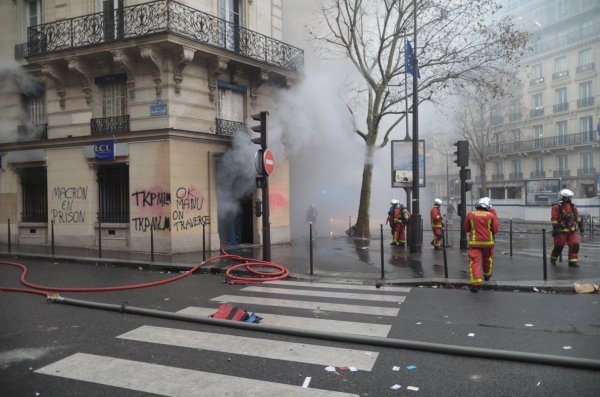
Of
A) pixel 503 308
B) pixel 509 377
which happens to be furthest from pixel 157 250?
pixel 509 377

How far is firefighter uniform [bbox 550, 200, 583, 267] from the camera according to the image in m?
8.72

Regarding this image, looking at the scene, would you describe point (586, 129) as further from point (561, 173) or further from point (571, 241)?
point (571, 241)

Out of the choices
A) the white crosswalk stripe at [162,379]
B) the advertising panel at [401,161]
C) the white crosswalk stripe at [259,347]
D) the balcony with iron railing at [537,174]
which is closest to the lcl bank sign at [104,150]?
the advertising panel at [401,161]

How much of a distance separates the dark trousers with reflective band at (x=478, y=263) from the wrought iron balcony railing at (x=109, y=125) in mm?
9313

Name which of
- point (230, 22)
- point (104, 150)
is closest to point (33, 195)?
point (104, 150)

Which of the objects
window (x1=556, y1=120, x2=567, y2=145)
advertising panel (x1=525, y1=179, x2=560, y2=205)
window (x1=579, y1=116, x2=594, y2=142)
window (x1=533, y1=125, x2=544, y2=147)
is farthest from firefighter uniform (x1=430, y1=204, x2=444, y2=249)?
window (x1=533, y1=125, x2=544, y2=147)

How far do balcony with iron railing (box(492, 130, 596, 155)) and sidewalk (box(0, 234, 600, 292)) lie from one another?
99.2 ft

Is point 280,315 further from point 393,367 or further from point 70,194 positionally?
point 70,194

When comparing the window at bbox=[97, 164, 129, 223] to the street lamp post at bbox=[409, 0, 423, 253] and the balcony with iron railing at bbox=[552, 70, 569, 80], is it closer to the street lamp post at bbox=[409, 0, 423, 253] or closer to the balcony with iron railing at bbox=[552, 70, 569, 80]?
the street lamp post at bbox=[409, 0, 423, 253]

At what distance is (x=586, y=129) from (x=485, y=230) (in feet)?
119

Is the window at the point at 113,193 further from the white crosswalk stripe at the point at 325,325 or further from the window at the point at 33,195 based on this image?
the white crosswalk stripe at the point at 325,325

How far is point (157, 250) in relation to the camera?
38.0 ft

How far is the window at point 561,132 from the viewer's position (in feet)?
125

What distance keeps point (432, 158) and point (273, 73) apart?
1686 inches
